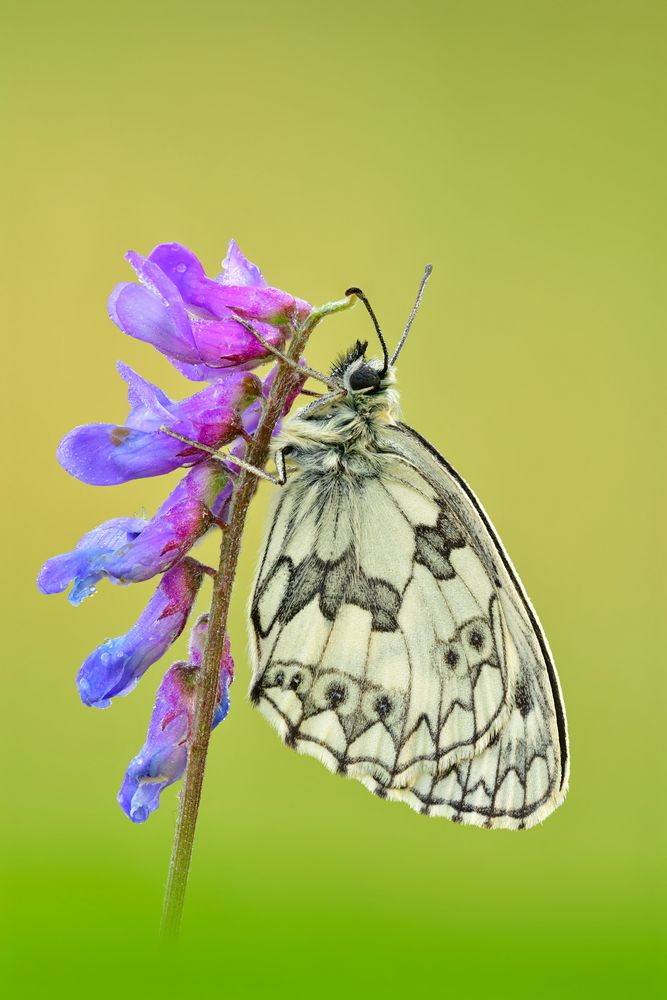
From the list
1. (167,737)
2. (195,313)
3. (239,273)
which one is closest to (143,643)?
(167,737)

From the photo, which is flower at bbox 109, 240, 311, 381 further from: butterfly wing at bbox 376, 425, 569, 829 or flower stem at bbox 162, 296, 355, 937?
butterfly wing at bbox 376, 425, 569, 829

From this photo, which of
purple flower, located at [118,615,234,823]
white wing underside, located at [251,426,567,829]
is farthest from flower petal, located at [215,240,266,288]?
purple flower, located at [118,615,234,823]

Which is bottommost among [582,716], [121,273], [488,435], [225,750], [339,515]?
[339,515]

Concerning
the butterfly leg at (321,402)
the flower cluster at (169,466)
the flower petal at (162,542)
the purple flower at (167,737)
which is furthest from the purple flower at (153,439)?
the purple flower at (167,737)

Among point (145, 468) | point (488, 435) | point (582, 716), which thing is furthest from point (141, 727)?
point (145, 468)

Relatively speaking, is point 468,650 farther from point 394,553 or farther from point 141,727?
point 141,727

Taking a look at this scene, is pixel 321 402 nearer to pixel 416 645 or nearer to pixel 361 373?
pixel 361 373

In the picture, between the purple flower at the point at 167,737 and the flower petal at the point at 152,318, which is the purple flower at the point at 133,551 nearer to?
the purple flower at the point at 167,737
